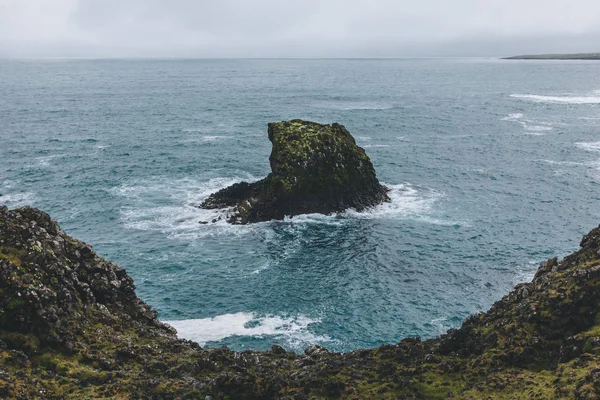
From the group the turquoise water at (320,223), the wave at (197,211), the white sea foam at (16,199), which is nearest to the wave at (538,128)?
the turquoise water at (320,223)

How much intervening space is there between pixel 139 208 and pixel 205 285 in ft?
92.0

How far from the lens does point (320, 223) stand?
7456 cm

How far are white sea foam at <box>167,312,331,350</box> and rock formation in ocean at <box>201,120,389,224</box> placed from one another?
83.3ft

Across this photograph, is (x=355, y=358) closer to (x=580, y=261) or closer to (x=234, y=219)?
(x=580, y=261)

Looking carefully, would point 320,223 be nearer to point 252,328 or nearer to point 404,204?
point 404,204

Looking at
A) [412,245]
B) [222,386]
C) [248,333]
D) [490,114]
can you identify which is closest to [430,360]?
[222,386]

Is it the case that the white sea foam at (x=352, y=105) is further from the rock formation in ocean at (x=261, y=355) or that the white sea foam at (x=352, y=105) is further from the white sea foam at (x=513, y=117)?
the rock formation in ocean at (x=261, y=355)

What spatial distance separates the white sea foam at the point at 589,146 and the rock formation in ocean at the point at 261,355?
96536 millimetres

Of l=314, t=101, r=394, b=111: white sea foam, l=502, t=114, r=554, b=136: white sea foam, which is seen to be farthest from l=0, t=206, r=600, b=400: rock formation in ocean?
l=314, t=101, r=394, b=111: white sea foam

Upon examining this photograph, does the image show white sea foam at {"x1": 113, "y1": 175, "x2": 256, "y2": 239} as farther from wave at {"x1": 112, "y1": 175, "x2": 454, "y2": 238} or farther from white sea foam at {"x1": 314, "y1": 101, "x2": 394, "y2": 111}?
white sea foam at {"x1": 314, "y1": 101, "x2": 394, "y2": 111}

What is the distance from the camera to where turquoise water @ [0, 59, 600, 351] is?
2073 inches

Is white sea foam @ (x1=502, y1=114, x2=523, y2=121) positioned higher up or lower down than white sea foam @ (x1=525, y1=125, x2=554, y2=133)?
higher up

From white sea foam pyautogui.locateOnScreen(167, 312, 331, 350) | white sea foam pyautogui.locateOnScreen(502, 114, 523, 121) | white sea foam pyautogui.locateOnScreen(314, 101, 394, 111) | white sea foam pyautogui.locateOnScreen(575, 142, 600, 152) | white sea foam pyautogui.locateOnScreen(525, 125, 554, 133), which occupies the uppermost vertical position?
white sea foam pyautogui.locateOnScreen(314, 101, 394, 111)

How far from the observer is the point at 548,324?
2973 cm
